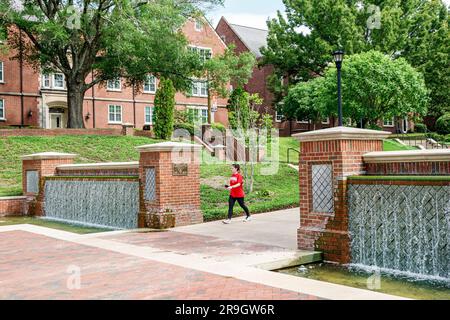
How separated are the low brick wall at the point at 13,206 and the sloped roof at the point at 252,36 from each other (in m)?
38.1

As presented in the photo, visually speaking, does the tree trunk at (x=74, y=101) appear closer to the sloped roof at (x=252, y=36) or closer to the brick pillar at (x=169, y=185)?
the brick pillar at (x=169, y=185)

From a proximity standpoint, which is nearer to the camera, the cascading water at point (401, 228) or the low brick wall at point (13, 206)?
the cascading water at point (401, 228)

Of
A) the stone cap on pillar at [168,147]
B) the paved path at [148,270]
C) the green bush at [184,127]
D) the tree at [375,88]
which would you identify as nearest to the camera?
the paved path at [148,270]

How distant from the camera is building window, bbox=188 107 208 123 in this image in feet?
135

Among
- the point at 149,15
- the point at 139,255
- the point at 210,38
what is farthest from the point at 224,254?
the point at 210,38

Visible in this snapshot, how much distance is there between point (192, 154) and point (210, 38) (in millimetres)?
37962

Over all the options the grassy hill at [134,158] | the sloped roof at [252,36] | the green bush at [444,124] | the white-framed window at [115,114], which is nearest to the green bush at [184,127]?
the grassy hill at [134,158]

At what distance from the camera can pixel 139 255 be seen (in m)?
9.13

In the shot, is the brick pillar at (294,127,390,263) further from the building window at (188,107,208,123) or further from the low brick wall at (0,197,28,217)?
the building window at (188,107,208,123)

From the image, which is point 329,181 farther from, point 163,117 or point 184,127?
point 184,127

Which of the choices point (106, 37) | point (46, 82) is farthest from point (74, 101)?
point (46, 82)

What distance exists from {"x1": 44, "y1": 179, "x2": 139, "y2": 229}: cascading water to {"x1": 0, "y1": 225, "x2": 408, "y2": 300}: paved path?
264 centimetres

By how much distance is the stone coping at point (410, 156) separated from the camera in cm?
795
